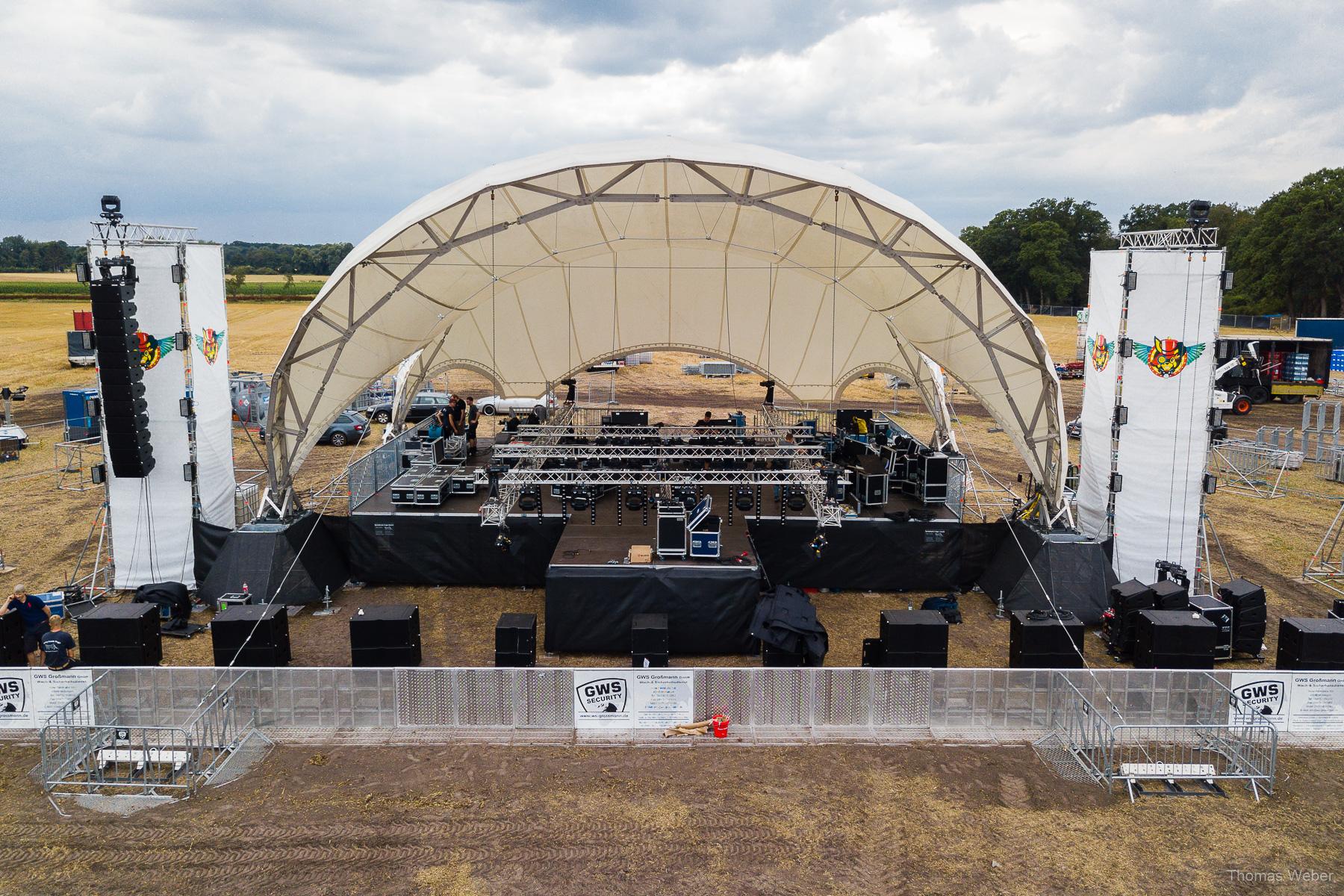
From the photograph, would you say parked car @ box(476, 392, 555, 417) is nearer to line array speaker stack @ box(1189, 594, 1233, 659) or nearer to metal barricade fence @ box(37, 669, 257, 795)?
metal barricade fence @ box(37, 669, 257, 795)

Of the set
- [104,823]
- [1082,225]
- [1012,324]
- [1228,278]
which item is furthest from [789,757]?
[1082,225]

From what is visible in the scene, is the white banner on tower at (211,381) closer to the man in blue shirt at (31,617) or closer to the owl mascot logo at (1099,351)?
the man in blue shirt at (31,617)

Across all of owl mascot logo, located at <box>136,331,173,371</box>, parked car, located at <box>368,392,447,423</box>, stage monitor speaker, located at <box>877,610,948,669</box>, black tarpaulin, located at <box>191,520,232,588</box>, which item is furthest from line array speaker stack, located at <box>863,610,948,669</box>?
parked car, located at <box>368,392,447,423</box>

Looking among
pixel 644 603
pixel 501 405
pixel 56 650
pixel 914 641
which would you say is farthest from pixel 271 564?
pixel 501 405

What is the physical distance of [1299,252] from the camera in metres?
53.0

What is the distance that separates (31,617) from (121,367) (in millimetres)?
4030

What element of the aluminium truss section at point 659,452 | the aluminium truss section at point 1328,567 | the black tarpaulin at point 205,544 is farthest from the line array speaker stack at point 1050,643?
the black tarpaulin at point 205,544

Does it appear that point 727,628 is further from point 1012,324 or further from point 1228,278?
point 1228,278

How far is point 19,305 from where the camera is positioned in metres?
72.3

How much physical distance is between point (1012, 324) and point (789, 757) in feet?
29.2

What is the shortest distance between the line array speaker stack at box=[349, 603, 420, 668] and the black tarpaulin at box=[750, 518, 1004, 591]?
21.5ft

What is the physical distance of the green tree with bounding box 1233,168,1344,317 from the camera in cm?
5206

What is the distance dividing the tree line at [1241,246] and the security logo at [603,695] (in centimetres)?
3760

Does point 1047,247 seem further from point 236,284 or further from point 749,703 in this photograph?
point 236,284
